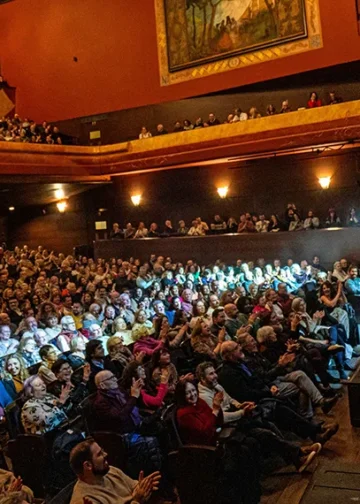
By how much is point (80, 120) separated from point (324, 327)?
9.25m

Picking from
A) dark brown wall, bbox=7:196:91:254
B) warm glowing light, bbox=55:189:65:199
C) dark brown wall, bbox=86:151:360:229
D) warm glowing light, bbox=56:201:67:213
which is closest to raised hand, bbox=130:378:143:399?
dark brown wall, bbox=86:151:360:229

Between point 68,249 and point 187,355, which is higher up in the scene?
point 68,249

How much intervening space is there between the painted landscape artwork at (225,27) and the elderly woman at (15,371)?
797 centimetres

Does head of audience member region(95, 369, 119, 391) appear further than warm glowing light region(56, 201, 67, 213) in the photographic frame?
No

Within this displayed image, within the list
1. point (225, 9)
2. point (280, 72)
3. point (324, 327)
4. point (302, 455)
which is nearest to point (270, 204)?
point (280, 72)

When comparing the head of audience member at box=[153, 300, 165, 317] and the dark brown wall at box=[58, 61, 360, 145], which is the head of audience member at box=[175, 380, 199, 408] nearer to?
the head of audience member at box=[153, 300, 165, 317]

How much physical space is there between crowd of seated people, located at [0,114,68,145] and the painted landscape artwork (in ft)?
9.50

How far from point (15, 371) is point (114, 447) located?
4.71ft

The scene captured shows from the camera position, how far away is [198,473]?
110 inches

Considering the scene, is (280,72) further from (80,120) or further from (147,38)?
(80,120)

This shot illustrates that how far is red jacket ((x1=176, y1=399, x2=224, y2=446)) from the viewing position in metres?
3.00

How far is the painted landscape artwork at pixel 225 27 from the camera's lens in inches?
388

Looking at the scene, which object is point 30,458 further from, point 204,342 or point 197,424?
point 204,342

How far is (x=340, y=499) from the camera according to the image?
2.19 metres
